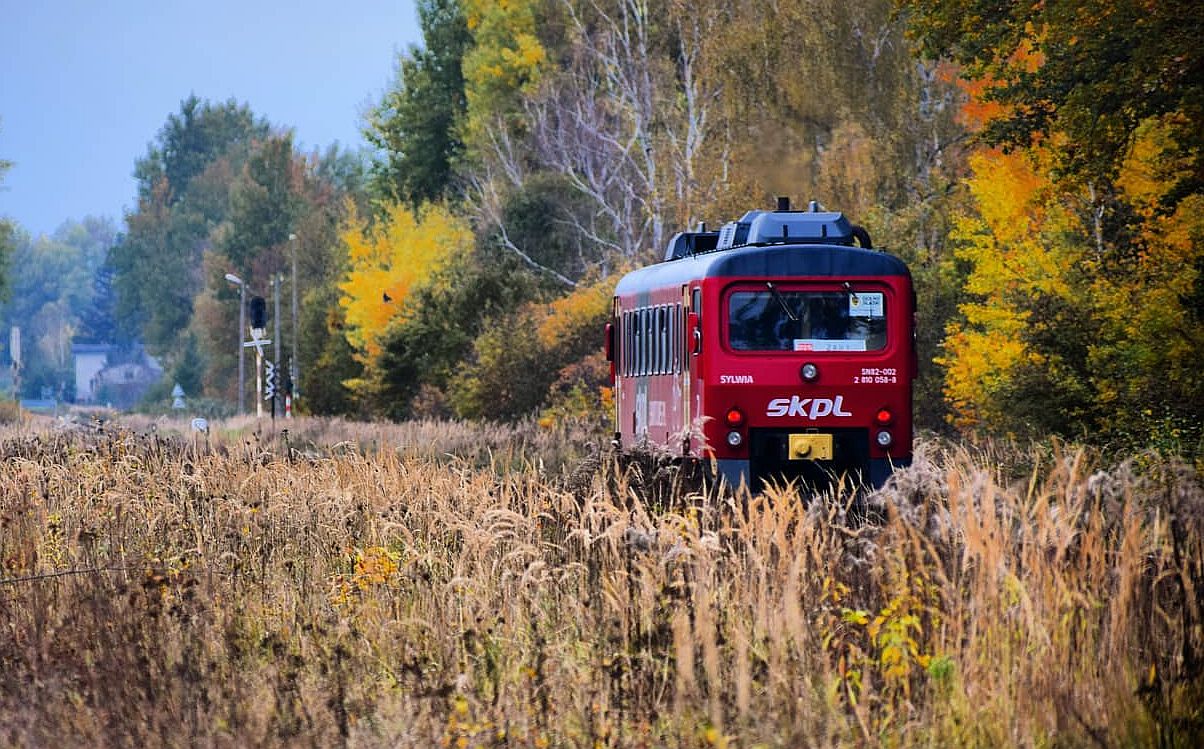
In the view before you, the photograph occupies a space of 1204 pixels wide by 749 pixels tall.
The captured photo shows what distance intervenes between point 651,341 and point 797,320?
3.13 metres

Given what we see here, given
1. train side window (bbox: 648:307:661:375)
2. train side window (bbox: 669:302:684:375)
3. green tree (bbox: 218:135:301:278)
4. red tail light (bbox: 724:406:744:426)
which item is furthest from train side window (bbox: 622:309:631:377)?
green tree (bbox: 218:135:301:278)

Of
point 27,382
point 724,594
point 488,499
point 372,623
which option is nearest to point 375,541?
point 488,499

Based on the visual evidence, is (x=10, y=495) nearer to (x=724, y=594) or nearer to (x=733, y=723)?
(x=724, y=594)

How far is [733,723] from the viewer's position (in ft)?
23.5

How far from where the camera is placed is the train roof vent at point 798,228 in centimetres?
1967

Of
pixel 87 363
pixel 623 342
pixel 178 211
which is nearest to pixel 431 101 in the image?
pixel 623 342

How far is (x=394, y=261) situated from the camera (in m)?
62.1

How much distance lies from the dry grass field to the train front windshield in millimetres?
7536

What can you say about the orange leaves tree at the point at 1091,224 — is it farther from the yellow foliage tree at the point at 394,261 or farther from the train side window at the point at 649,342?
the yellow foliage tree at the point at 394,261

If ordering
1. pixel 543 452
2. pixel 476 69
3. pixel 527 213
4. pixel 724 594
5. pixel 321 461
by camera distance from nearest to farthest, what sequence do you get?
pixel 724 594 → pixel 321 461 → pixel 543 452 → pixel 527 213 → pixel 476 69

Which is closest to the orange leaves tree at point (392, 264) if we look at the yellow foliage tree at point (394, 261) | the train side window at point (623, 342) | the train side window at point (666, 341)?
the yellow foliage tree at point (394, 261)

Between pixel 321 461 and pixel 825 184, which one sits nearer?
pixel 321 461

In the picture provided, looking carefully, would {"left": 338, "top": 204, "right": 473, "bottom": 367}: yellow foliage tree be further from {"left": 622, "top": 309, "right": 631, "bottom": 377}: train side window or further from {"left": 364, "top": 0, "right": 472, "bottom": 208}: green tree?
{"left": 622, "top": 309, "right": 631, "bottom": 377}: train side window

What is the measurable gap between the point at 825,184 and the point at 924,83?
3931 millimetres
